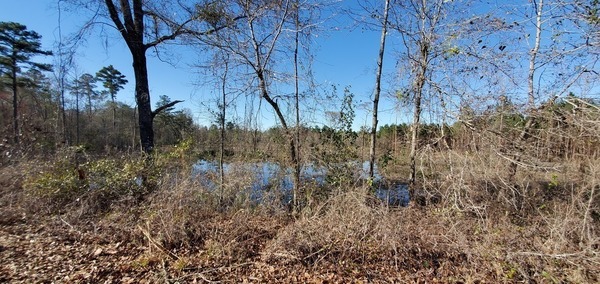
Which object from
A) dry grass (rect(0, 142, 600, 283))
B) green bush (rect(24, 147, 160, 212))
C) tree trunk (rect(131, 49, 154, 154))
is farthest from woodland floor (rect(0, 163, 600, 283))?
tree trunk (rect(131, 49, 154, 154))

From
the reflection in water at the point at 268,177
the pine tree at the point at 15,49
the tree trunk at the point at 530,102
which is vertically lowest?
the reflection in water at the point at 268,177

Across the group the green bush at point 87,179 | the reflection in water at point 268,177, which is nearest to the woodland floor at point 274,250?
the green bush at point 87,179

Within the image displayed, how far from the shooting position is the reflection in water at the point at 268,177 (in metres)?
4.96

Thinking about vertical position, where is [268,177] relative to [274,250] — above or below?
above

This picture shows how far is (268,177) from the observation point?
17.9 feet

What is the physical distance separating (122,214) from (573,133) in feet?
21.2

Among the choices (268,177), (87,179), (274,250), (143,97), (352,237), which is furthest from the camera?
(268,177)

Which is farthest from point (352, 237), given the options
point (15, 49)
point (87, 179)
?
point (15, 49)

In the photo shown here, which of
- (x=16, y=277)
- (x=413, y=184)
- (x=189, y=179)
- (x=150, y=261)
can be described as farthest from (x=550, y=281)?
(x=16, y=277)

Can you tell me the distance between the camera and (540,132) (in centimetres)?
369

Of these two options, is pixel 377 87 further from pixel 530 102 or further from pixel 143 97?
pixel 143 97

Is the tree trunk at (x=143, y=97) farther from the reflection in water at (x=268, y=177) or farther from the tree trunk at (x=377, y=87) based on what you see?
the tree trunk at (x=377, y=87)

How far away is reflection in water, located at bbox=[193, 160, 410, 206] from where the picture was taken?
4965mm

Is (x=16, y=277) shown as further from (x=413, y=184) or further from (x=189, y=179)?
(x=413, y=184)
